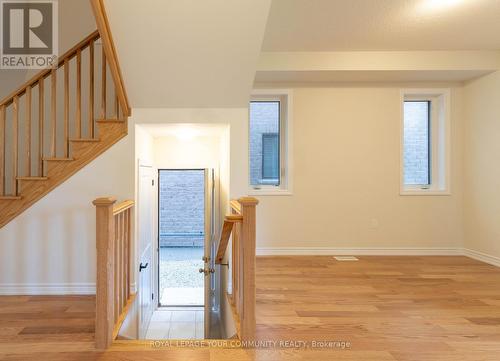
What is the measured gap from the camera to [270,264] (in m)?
3.80

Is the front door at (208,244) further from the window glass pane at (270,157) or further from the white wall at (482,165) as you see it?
the white wall at (482,165)

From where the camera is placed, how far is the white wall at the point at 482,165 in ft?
12.3

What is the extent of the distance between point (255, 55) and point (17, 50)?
3.17m

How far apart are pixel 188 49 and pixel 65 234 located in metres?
A: 2.03

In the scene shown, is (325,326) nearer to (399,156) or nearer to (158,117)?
(158,117)

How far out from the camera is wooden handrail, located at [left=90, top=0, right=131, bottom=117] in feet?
7.11

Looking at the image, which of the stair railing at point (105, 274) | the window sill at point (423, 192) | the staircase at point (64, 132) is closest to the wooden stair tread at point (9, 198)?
the staircase at point (64, 132)

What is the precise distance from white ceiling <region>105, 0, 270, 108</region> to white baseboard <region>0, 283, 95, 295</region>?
181 cm

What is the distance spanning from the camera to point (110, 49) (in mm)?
2389

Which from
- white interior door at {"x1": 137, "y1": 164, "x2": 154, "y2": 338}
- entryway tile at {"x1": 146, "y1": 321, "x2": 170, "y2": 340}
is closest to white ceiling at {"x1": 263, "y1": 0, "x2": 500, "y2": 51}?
white interior door at {"x1": 137, "y1": 164, "x2": 154, "y2": 338}

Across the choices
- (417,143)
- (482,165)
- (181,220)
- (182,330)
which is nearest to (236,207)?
(182,330)

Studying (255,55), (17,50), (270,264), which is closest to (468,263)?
(270,264)

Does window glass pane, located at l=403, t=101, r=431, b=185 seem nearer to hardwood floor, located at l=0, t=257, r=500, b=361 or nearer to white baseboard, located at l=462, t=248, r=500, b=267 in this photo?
white baseboard, located at l=462, t=248, r=500, b=267

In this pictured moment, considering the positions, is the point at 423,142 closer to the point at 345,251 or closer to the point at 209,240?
the point at 345,251
